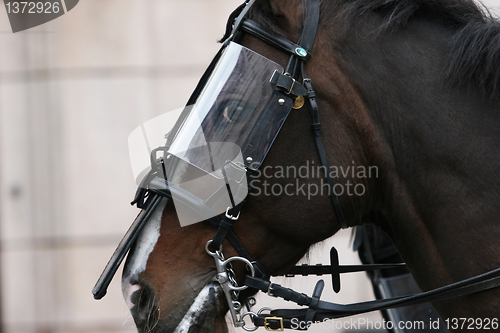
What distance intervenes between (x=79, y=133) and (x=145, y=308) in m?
2.67

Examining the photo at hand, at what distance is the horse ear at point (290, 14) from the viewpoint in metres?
1.28

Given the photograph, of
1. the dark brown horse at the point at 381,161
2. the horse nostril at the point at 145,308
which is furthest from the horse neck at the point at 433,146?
the horse nostril at the point at 145,308

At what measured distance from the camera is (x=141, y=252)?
1.35m

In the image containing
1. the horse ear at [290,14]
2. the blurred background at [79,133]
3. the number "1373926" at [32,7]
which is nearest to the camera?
the horse ear at [290,14]

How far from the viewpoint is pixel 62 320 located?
360 centimetres

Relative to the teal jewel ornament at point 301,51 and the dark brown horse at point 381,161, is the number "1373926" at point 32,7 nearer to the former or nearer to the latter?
the dark brown horse at point 381,161

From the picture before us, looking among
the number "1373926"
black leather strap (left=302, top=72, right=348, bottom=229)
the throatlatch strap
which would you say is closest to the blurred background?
the number "1373926"

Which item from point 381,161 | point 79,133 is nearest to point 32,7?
point 79,133

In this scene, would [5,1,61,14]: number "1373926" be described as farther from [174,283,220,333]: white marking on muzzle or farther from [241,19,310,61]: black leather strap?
[174,283,220,333]: white marking on muzzle

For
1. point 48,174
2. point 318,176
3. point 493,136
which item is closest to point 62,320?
point 48,174

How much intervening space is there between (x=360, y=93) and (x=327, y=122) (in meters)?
0.13

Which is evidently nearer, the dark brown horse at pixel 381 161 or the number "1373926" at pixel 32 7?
the dark brown horse at pixel 381 161

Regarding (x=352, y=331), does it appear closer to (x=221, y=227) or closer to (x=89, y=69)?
(x=221, y=227)

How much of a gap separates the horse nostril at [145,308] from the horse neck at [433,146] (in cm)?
85
